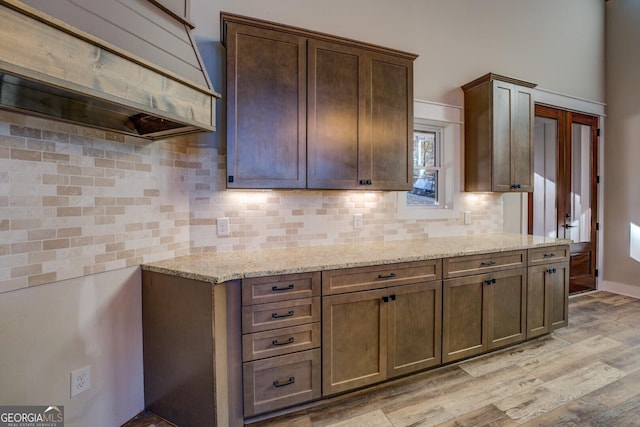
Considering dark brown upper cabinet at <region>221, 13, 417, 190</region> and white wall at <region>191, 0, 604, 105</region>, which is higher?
white wall at <region>191, 0, 604, 105</region>

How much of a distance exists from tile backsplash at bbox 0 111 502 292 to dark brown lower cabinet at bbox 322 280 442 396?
734mm

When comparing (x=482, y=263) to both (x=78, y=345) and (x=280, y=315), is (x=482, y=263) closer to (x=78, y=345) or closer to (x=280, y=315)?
(x=280, y=315)

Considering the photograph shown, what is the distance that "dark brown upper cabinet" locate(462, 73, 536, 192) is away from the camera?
9.58 ft

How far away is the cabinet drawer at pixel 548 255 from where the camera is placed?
8.64ft

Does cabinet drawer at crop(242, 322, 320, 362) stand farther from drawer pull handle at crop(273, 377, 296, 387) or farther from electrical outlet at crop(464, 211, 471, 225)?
electrical outlet at crop(464, 211, 471, 225)

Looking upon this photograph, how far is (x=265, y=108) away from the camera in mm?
2037

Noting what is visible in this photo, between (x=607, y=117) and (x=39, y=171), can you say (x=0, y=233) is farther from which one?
(x=607, y=117)

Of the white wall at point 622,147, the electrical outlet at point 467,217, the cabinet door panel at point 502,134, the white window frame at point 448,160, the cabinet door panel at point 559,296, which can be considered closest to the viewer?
the cabinet door panel at point 559,296

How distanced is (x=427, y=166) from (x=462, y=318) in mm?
1526

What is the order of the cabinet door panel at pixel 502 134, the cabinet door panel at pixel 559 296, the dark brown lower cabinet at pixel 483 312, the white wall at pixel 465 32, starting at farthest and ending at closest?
1. the cabinet door panel at pixel 502 134
2. the cabinet door panel at pixel 559 296
3. the white wall at pixel 465 32
4. the dark brown lower cabinet at pixel 483 312

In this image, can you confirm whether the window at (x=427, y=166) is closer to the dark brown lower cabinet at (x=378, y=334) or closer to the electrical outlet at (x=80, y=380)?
the dark brown lower cabinet at (x=378, y=334)

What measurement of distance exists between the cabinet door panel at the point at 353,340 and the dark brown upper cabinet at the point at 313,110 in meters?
0.83

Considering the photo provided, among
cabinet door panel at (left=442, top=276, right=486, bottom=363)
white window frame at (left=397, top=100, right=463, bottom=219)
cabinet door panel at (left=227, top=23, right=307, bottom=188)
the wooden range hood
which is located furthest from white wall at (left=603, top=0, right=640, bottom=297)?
the wooden range hood

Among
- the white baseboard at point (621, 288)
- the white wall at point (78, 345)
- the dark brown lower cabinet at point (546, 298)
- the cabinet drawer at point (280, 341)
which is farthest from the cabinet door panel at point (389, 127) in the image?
the white baseboard at point (621, 288)
